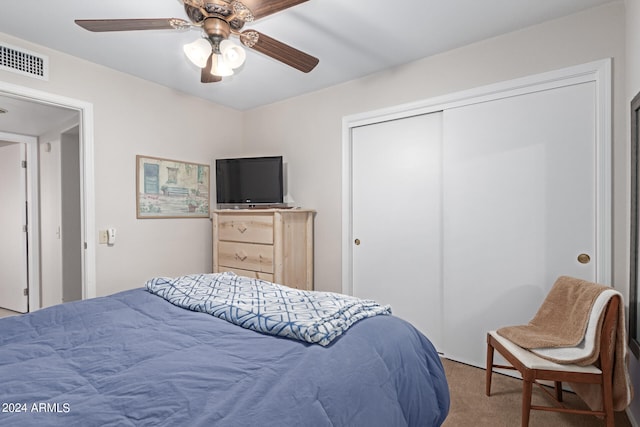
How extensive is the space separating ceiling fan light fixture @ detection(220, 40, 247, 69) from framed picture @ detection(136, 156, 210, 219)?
1.74 m

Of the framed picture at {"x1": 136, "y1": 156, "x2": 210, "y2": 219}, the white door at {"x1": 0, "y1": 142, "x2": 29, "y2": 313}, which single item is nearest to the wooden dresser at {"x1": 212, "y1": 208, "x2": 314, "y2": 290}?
the framed picture at {"x1": 136, "y1": 156, "x2": 210, "y2": 219}

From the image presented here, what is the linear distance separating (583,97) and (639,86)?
414 mm

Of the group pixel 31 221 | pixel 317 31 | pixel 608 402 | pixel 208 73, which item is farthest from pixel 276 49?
pixel 31 221

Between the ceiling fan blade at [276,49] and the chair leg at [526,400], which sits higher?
the ceiling fan blade at [276,49]

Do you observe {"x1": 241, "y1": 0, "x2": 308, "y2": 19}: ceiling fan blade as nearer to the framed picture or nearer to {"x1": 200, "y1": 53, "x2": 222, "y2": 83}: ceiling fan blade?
{"x1": 200, "y1": 53, "x2": 222, "y2": 83}: ceiling fan blade

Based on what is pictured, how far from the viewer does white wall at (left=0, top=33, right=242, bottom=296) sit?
8.94 feet

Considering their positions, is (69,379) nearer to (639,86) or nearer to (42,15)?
(42,15)

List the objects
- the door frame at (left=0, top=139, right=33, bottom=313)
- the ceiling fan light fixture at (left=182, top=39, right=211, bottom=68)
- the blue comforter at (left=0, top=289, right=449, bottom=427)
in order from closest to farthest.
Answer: the blue comforter at (left=0, top=289, right=449, bottom=427) < the ceiling fan light fixture at (left=182, top=39, right=211, bottom=68) < the door frame at (left=0, top=139, right=33, bottom=313)

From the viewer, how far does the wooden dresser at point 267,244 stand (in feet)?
10.1

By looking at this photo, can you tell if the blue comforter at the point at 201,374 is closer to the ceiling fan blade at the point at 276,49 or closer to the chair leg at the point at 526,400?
the chair leg at the point at 526,400

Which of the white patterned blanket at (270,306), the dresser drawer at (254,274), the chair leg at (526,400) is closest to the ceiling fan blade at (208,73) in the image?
the white patterned blanket at (270,306)

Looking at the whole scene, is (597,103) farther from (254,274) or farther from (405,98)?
(254,274)

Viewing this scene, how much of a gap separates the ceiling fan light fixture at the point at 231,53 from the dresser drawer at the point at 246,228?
1.52 meters

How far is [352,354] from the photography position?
1.14 metres
